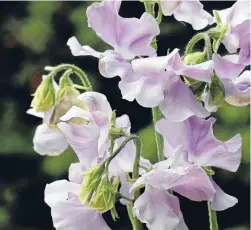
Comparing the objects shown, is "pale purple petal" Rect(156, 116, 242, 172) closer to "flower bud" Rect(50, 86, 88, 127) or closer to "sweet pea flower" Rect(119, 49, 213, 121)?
"sweet pea flower" Rect(119, 49, 213, 121)

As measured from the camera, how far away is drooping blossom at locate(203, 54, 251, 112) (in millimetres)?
902

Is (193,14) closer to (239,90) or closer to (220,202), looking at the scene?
(239,90)

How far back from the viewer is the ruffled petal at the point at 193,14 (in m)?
0.97

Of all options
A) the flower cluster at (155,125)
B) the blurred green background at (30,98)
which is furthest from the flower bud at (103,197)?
the blurred green background at (30,98)

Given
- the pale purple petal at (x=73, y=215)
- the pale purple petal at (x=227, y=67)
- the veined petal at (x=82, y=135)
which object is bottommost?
the pale purple petal at (x=73, y=215)

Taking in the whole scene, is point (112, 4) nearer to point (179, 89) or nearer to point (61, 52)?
point (179, 89)

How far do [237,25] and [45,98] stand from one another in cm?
23

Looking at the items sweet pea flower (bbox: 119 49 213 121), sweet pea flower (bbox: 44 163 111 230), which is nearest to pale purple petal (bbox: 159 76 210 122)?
sweet pea flower (bbox: 119 49 213 121)

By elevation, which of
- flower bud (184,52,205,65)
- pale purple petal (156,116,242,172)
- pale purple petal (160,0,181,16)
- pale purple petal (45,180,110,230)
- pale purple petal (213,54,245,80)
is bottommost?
pale purple petal (45,180,110,230)

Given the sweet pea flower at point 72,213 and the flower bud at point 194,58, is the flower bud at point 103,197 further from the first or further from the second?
the flower bud at point 194,58

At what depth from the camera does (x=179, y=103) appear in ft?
2.85

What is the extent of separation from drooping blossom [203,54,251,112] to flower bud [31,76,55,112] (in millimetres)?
A: 184

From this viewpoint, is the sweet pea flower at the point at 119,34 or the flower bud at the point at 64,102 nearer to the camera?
the sweet pea flower at the point at 119,34

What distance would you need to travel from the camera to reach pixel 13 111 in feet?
7.71
